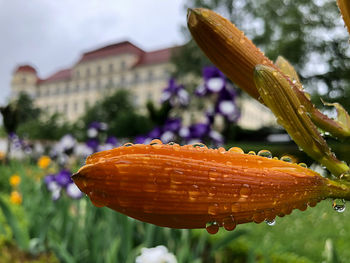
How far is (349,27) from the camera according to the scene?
22.3 inches

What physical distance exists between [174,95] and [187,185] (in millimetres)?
4546

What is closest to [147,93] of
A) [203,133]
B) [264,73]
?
[203,133]

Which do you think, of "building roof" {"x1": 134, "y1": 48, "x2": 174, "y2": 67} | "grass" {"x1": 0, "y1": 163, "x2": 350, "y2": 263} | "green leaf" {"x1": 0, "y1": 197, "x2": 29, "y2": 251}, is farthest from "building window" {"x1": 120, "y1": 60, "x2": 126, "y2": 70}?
"green leaf" {"x1": 0, "y1": 197, "x2": 29, "y2": 251}

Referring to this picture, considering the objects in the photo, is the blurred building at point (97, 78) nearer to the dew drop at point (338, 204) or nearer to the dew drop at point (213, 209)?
the dew drop at point (338, 204)

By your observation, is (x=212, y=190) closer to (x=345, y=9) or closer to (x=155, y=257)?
(x=345, y=9)

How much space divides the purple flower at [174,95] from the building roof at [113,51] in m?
55.3

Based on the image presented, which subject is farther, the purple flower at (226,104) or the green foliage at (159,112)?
the green foliage at (159,112)

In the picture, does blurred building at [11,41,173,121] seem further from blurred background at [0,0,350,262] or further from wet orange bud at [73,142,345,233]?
wet orange bud at [73,142,345,233]

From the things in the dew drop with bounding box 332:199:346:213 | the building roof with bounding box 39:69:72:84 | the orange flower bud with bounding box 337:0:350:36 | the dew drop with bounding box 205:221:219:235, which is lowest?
the building roof with bounding box 39:69:72:84

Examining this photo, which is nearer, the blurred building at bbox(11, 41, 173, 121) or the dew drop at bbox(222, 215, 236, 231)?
the dew drop at bbox(222, 215, 236, 231)

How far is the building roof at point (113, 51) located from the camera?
59.5 m

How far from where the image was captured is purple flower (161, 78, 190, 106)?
490cm

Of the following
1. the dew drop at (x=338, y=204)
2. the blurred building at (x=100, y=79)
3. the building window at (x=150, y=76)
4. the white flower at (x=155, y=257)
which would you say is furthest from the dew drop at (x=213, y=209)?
the building window at (x=150, y=76)

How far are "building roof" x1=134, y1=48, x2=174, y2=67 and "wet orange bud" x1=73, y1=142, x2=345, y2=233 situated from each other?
5548 cm
